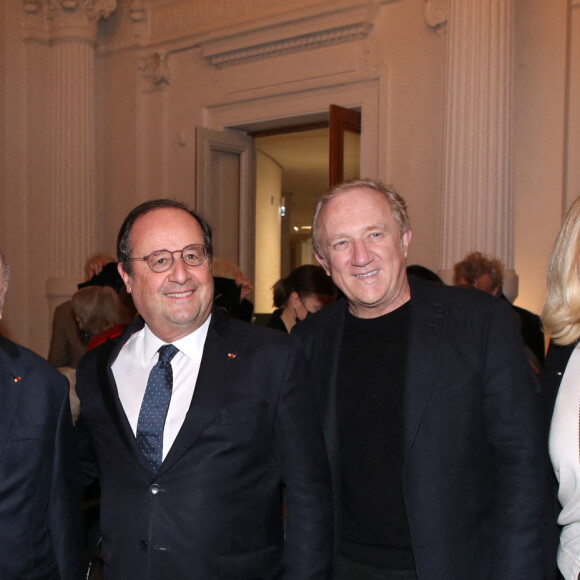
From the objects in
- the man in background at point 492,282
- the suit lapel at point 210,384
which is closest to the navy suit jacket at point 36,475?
the suit lapel at point 210,384

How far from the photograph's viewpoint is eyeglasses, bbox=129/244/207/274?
77.5 inches

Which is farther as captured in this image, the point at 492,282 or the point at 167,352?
the point at 492,282

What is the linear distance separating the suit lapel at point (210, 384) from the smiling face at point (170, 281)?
3.2 inches

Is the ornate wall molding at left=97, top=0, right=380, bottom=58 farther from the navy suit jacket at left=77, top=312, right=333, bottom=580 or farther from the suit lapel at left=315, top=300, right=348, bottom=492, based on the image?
the navy suit jacket at left=77, top=312, right=333, bottom=580

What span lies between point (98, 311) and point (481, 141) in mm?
3555

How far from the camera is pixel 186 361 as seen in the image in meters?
1.99

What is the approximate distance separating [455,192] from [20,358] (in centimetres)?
495

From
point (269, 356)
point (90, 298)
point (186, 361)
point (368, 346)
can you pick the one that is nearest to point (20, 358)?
point (186, 361)

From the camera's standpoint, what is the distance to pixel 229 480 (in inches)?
71.7

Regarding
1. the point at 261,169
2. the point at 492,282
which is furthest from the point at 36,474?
the point at 261,169

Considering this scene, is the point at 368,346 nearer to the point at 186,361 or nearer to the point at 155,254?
the point at 186,361

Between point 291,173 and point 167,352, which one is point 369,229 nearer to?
point 167,352

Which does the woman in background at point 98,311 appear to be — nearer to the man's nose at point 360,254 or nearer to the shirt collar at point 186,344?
the shirt collar at point 186,344

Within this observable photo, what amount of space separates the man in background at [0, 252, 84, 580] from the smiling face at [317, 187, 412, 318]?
83 cm
